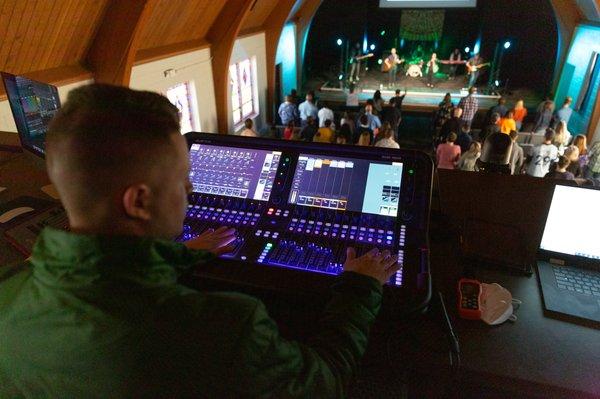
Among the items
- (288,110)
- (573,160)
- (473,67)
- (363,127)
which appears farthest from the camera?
(473,67)

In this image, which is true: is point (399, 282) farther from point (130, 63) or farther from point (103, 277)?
point (130, 63)

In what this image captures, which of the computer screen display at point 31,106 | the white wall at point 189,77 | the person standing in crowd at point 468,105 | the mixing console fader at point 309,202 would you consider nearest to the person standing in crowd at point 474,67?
Result: the person standing in crowd at point 468,105

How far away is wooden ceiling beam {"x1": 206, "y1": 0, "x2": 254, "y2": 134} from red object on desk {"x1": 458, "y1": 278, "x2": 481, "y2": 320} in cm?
736

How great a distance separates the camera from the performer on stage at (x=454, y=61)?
14994 mm

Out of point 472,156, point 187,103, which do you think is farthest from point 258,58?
point 472,156

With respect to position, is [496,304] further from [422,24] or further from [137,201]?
[422,24]

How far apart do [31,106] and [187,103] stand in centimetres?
602

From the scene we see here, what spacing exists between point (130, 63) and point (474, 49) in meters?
14.0

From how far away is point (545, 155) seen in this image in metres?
5.97

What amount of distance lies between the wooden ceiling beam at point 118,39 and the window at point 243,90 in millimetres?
4540

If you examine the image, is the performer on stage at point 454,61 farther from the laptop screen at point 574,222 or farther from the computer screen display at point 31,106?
the computer screen display at point 31,106

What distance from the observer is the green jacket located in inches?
29.0

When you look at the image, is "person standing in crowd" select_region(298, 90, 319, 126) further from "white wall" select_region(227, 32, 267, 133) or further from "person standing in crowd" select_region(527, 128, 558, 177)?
"person standing in crowd" select_region(527, 128, 558, 177)

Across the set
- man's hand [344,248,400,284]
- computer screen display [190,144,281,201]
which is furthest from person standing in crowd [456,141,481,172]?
man's hand [344,248,400,284]
